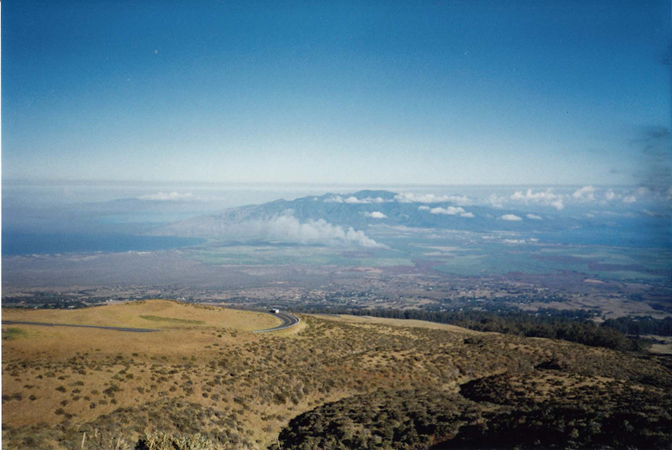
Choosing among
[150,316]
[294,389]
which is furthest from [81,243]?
[294,389]

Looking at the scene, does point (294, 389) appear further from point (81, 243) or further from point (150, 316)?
point (81, 243)

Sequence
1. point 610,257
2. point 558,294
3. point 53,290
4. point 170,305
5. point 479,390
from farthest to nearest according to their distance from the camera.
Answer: point 610,257
point 558,294
point 53,290
point 170,305
point 479,390

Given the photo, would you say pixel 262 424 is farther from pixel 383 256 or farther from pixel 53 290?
pixel 383 256

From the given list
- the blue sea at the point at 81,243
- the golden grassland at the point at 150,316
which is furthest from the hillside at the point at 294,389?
the blue sea at the point at 81,243

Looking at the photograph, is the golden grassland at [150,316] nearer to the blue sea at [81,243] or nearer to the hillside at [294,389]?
the hillside at [294,389]

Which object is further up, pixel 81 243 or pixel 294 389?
pixel 294 389

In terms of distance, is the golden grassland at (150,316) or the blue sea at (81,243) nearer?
the golden grassland at (150,316)

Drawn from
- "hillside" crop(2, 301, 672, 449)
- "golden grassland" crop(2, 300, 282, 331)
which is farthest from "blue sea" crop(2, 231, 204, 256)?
"hillside" crop(2, 301, 672, 449)

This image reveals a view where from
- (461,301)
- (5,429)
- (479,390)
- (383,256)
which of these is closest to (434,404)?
(479,390)
